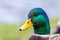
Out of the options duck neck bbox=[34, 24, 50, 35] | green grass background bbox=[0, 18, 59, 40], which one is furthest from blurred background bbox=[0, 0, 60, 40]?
duck neck bbox=[34, 24, 50, 35]

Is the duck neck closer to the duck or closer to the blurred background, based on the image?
the duck

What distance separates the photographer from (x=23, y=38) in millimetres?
6133

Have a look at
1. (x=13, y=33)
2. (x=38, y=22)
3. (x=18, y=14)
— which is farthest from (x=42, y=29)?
(x=18, y=14)

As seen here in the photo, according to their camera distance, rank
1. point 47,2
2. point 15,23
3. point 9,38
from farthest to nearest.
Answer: point 47,2 → point 15,23 → point 9,38

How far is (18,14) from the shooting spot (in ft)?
23.9

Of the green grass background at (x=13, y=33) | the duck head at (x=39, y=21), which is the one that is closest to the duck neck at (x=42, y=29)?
the duck head at (x=39, y=21)

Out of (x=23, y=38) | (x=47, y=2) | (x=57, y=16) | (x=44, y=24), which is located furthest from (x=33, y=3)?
(x=44, y=24)

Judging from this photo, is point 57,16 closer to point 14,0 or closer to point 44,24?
point 14,0

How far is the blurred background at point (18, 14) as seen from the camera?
6242mm

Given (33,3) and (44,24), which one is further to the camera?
(33,3)

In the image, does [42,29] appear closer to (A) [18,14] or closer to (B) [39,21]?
(B) [39,21]

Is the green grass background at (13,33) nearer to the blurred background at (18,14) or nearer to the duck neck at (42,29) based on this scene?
the blurred background at (18,14)

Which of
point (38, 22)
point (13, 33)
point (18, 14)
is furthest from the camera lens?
point (18, 14)

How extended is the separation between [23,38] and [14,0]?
1.89 meters
